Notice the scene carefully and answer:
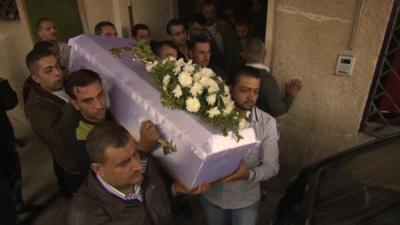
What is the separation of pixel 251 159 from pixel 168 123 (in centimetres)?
75

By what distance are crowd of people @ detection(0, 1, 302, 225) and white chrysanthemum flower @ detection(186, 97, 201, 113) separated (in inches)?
11.9

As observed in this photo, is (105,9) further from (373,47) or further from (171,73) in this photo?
(373,47)

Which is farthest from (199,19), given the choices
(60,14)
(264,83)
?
(60,14)

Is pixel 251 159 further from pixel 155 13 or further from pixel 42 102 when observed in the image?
pixel 155 13

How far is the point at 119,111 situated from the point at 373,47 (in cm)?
228

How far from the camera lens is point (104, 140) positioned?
1.62m

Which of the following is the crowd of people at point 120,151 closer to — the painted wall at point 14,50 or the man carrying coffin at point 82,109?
the man carrying coffin at point 82,109

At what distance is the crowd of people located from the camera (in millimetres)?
1644

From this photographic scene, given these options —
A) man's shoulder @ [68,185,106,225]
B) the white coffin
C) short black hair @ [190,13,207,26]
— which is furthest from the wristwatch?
short black hair @ [190,13,207,26]

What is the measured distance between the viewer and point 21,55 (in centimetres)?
505

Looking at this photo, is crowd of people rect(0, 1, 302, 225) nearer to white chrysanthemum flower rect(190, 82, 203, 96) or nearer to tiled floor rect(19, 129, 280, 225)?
tiled floor rect(19, 129, 280, 225)

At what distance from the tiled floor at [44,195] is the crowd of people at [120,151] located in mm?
173

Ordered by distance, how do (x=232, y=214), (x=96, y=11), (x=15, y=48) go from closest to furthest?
(x=232, y=214) → (x=96, y=11) → (x=15, y=48)

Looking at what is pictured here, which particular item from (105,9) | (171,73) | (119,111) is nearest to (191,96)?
(171,73)
